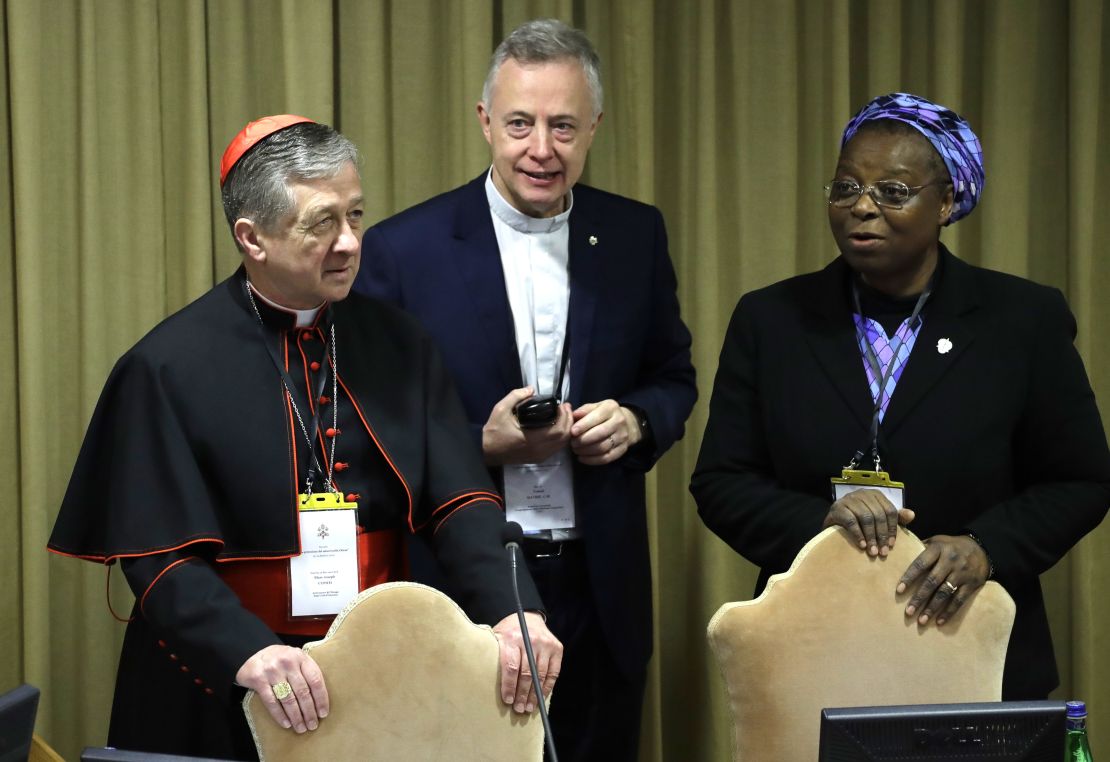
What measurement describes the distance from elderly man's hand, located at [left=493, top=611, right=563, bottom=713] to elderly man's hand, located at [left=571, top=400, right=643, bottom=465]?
0.68m

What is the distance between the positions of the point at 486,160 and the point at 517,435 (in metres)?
1.34

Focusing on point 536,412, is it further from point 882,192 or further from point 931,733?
point 931,733

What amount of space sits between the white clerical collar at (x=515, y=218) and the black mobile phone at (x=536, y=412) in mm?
467

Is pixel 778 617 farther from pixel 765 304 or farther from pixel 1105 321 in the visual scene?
pixel 1105 321

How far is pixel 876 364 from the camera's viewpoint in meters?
2.80

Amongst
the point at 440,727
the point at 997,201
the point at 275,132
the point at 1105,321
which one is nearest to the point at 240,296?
the point at 275,132

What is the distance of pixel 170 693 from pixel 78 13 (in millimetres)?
2011

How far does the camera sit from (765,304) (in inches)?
116

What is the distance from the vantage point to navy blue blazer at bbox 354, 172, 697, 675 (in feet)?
9.78

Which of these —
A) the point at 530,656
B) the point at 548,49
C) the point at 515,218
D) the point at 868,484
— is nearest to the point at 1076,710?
the point at 530,656

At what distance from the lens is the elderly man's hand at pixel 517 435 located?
9.27ft

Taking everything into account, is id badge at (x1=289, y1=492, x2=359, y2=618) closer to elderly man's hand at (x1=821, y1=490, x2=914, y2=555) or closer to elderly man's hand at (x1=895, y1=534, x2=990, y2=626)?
elderly man's hand at (x1=821, y1=490, x2=914, y2=555)

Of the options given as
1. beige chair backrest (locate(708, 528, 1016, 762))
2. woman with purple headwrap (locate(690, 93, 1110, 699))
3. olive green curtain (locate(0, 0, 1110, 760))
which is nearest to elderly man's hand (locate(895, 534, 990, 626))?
beige chair backrest (locate(708, 528, 1016, 762))

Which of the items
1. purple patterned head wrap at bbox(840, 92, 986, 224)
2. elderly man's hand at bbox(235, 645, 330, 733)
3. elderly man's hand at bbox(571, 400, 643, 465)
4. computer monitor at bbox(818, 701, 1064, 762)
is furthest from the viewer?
elderly man's hand at bbox(571, 400, 643, 465)
